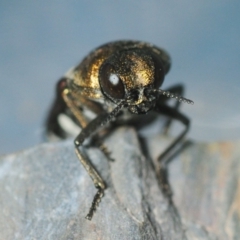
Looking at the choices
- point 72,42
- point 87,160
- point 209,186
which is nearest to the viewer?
point 87,160

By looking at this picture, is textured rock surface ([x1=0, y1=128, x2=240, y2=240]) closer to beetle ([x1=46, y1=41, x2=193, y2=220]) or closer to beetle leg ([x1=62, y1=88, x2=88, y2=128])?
beetle ([x1=46, y1=41, x2=193, y2=220])

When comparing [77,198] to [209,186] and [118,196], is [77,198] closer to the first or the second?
[118,196]

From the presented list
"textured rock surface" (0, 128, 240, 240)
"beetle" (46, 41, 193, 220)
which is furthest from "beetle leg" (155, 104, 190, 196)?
"textured rock surface" (0, 128, 240, 240)

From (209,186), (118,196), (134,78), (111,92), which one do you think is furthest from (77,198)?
(209,186)

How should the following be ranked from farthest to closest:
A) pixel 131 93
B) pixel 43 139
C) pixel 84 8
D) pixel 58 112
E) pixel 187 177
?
pixel 84 8 → pixel 43 139 → pixel 58 112 → pixel 187 177 → pixel 131 93

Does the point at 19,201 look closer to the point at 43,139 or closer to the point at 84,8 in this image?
the point at 43,139

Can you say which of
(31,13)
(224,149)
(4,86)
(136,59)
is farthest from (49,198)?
(31,13)
